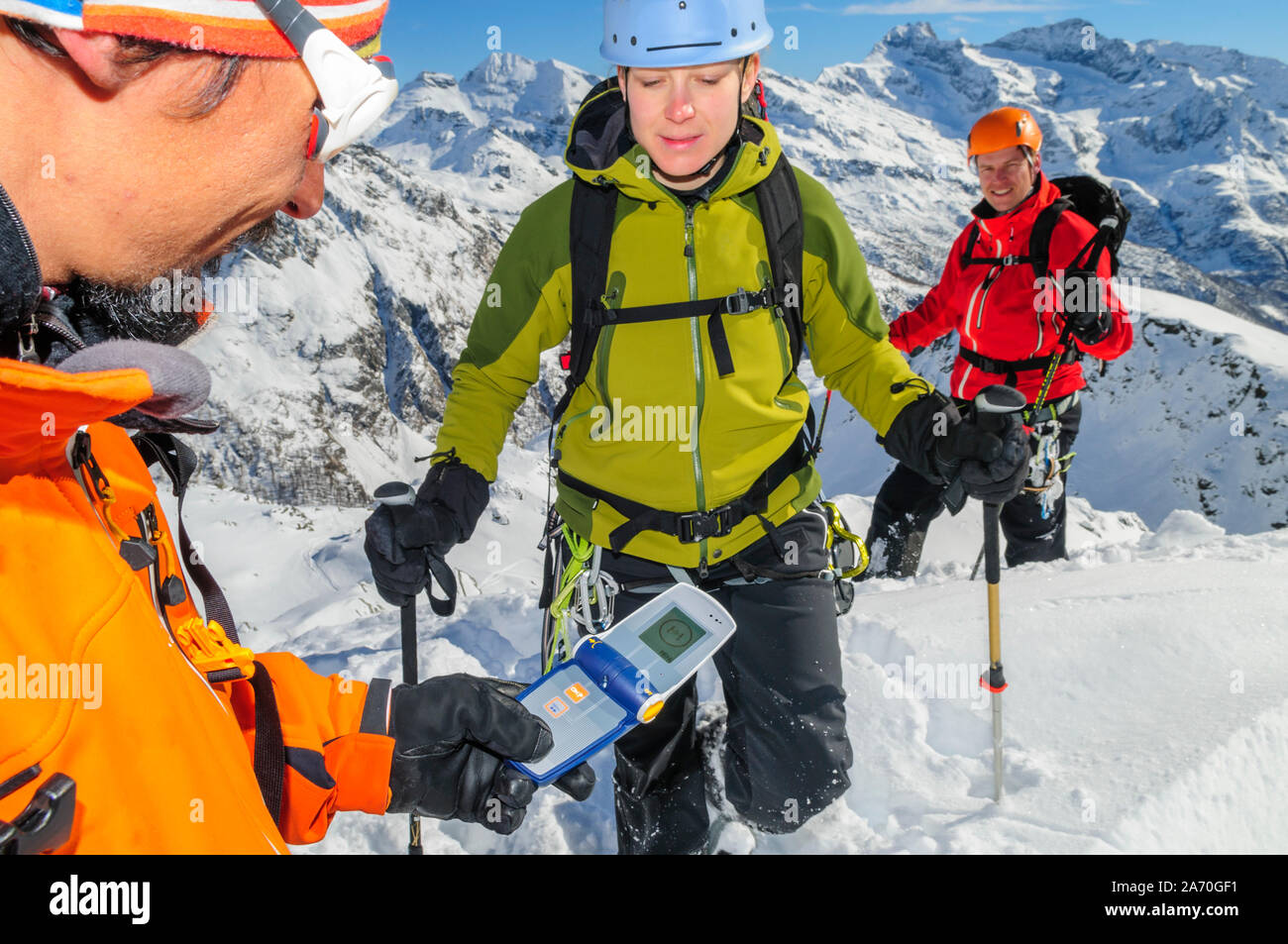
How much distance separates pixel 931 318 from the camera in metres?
7.07

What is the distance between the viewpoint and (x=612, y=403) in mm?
3334

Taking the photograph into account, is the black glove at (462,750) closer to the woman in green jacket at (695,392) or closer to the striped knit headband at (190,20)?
the woman in green jacket at (695,392)

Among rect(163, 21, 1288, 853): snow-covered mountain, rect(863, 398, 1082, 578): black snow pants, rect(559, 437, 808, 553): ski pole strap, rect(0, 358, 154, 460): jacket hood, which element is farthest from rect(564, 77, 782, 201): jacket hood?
rect(863, 398, 1082, 578): black snow pants

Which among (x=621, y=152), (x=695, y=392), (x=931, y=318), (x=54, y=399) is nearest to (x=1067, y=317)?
(x=931, y=318)

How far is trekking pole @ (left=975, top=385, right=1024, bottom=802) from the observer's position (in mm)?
3334

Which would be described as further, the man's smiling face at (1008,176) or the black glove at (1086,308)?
the man's smiling face at (1008,176)

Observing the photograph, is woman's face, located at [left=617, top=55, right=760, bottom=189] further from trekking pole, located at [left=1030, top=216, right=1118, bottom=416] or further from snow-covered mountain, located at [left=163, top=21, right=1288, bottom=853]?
trekking pole, located at [left=1030, top=216, right=1118, bottom=416]

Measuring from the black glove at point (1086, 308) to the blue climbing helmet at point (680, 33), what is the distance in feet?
13.4

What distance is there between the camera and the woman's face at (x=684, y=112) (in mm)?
3119

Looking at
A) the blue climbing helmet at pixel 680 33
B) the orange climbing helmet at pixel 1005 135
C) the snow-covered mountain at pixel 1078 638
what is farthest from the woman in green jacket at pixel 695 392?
the orange climbing helmet at pixel 1005 135

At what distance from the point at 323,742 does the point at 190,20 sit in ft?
6.23

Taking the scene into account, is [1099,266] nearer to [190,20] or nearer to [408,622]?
[408,622]

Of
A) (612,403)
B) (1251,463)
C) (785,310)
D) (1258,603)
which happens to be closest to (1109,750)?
(1258,603)

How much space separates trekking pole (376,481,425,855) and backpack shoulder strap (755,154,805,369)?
172cm
